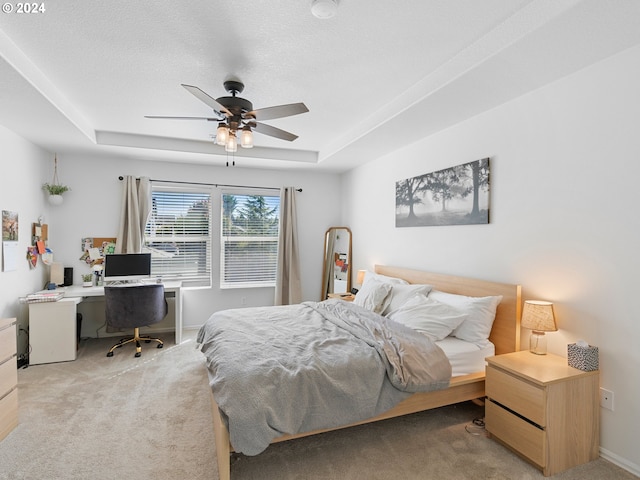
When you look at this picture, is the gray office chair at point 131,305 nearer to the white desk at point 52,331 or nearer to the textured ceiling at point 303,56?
the white desk at point 52,331

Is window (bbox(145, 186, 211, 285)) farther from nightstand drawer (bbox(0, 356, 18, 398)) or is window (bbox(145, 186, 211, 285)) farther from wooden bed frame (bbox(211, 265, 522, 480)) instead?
wooden bed frame (bbox(211, 265, 522, 480))

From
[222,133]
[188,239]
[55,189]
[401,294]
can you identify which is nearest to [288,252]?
[188,239]

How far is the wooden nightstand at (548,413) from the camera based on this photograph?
1.96m

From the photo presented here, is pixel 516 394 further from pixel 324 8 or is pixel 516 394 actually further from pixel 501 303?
pixel 324 8

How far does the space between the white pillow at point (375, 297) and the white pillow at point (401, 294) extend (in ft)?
0.17

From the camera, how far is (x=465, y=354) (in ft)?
8.28

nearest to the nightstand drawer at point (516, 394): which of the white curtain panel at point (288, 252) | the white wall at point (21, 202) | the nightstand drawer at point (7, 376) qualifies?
the nightstand drawer at point (7, 376)

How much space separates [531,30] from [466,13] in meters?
0.35

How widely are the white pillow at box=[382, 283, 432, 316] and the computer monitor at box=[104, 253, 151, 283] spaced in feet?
10.4

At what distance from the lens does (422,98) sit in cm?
267

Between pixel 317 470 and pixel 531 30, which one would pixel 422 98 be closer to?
pixel 531 30

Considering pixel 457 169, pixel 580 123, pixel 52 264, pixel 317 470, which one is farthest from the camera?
pixel 52 264

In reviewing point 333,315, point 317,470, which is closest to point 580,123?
point 333,315

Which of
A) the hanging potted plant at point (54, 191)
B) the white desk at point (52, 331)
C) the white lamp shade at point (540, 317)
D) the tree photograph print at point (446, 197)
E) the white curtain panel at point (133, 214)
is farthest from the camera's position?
the white curtain panel at point (133, 214)
